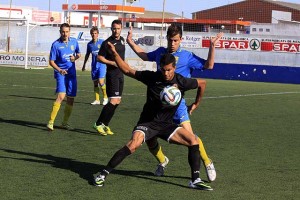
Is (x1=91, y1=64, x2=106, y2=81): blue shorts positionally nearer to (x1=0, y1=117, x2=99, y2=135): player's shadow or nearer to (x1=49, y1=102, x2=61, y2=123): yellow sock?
(x1=0, y1=117, x2=99, y2=135): player's shadow

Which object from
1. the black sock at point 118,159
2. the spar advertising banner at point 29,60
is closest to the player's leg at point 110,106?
the black sock at point 118,159

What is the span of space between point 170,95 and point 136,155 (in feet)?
8.28

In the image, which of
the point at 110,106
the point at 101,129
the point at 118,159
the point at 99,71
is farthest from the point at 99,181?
the point at 99,71

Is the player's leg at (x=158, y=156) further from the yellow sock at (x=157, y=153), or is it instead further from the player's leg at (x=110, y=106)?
the player's leg at (x=110, y=106)

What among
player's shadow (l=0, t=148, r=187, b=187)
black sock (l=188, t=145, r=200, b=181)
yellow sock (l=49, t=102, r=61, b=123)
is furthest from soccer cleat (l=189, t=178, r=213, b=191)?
yellow sock (l=49, t=102, r=61, b=123)

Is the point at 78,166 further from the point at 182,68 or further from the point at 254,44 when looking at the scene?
the point at 254,44

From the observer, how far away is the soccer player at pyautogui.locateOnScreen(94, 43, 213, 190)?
808 cm

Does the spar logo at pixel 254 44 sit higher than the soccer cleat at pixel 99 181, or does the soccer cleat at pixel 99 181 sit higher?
the spar logo at pixel 254 44

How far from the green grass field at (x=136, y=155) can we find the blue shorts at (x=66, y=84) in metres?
0.75

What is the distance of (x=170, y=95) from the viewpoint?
800 cm

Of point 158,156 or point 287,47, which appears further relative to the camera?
point 287,47

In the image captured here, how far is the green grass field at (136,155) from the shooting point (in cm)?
790

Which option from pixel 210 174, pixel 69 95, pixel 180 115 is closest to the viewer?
pixel 210 174

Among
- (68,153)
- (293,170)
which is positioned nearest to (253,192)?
(293,170)
